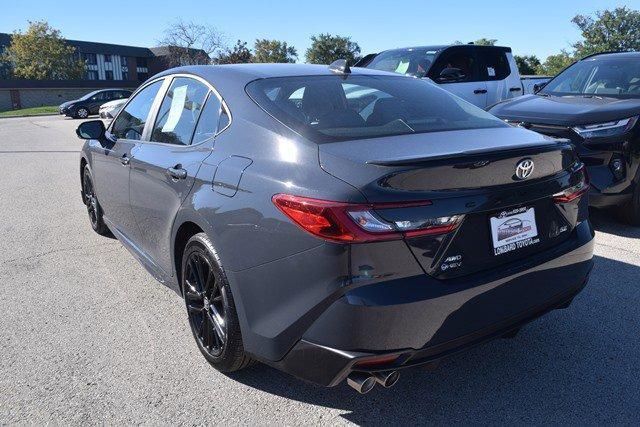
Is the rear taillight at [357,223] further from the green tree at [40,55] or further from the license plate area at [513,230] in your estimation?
the green tree at [40,55]

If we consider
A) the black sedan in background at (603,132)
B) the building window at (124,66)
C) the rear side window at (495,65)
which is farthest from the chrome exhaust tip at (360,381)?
the building window at (124,66)

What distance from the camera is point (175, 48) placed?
52.6m

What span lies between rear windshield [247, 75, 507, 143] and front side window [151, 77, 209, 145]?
0.47 m

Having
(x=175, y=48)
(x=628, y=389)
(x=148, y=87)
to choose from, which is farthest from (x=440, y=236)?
(x=175, y=48)

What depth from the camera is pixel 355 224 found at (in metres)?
2.01

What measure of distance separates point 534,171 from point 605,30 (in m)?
57.8

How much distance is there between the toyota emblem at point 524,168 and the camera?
234 centimetres

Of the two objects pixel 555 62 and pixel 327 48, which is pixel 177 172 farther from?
pixel 327 48

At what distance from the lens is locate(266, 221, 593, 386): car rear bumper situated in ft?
6.70

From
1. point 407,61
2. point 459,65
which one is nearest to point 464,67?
point 459,65

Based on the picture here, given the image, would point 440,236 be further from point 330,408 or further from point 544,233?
point 330,408

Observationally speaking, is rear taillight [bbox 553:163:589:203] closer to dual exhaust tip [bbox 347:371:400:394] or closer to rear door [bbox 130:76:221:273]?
dual exhaust tip [bbox 347:371:400:394]

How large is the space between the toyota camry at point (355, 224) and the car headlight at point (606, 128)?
92.0 inches

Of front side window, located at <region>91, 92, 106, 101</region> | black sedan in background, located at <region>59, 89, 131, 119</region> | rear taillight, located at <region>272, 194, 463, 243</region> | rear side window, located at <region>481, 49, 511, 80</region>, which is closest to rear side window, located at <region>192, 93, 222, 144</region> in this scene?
rear taillight, located at <region>272, 194, 463, 243</region>
